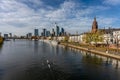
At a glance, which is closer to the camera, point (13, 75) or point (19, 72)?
point (13, 75)

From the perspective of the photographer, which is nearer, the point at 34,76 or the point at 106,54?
the point at 34,76

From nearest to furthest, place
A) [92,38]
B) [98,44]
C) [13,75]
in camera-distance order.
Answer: [13,75] < [98,44] < [92,38]

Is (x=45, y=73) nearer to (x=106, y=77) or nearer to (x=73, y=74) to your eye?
(x=73, y=74)

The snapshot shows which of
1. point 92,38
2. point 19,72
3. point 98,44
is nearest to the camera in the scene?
point 19,72

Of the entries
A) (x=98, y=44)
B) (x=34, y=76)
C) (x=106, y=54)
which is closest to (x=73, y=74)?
(x=34, y=76)

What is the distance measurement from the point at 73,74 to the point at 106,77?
7.76 meters

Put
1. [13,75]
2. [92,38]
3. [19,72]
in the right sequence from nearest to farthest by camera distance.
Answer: [13,75]
[19,72]
[92,38]

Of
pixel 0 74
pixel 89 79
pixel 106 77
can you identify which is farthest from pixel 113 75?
pixel 0 74

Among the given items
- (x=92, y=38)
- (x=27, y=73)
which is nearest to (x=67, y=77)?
(x=27, y=73)

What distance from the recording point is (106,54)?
7519cm

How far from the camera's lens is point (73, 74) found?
139 feet

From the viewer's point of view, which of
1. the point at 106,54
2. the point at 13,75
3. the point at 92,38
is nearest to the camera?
the point at 13,75

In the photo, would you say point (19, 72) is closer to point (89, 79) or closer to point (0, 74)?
point (0, 74)

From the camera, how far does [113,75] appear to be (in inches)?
1655
